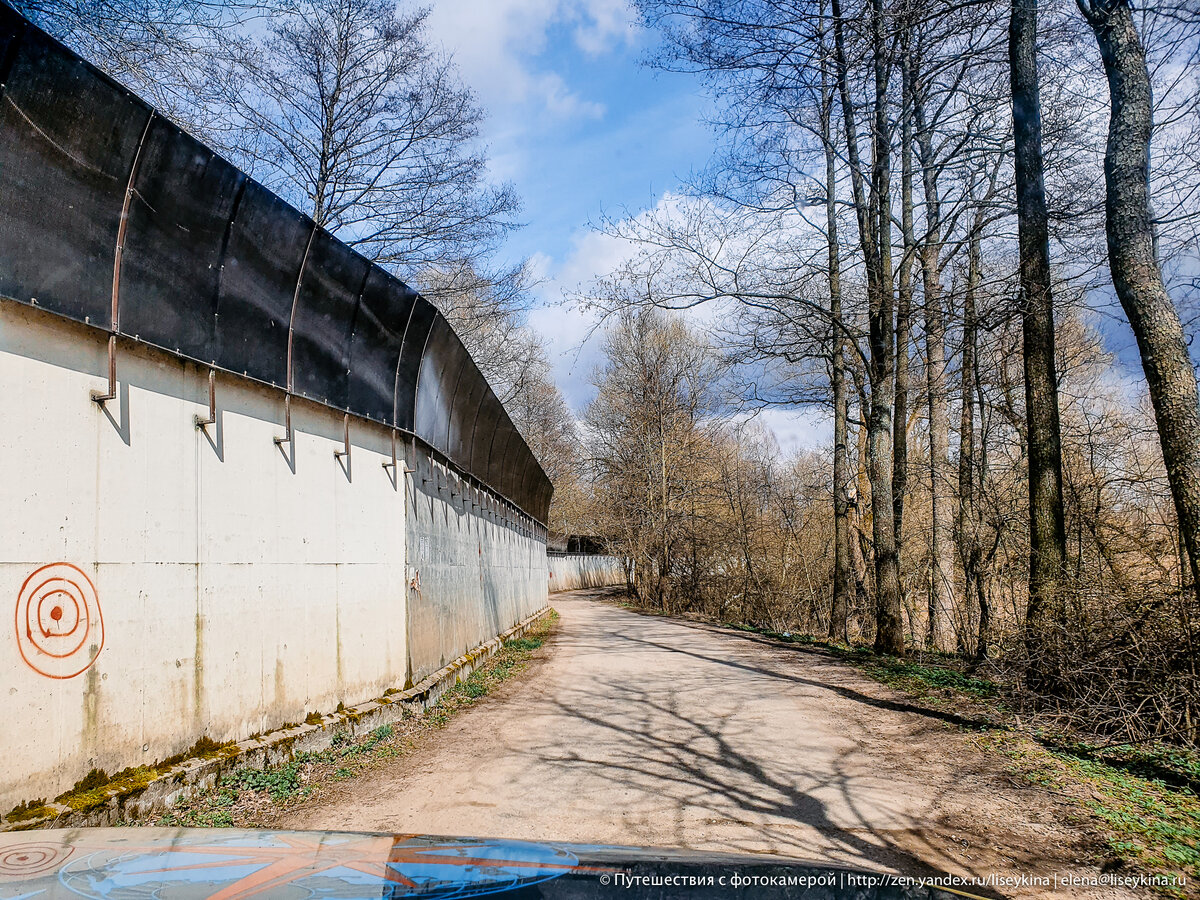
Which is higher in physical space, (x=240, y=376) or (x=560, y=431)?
(x=560, y=431)

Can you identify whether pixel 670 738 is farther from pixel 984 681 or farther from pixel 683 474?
pixel 683 474

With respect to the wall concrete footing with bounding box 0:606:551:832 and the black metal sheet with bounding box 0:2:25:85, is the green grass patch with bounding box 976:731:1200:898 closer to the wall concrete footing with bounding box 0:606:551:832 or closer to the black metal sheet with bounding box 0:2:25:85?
the wall concrete footing with bounding box 0:606:551:832

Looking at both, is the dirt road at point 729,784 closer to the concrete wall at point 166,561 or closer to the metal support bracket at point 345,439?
the concrete wall at point 166,561

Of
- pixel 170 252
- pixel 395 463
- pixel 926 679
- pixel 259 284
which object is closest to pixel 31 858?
pixel 170 252

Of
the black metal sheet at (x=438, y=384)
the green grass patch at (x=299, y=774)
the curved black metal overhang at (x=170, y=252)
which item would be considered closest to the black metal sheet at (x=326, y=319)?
the curved black metal overhang at (x=170, y=252)

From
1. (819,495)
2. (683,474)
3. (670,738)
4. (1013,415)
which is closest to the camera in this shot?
(670,738)

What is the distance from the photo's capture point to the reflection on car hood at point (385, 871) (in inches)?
69.2

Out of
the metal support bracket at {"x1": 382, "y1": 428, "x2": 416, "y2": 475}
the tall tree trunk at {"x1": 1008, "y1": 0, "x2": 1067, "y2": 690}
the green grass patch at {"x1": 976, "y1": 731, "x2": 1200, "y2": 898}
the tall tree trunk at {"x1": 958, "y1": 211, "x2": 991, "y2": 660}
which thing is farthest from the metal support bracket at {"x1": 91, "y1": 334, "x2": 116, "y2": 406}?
the tall tree trunk at {"x1": 958, "y1": 211, "x2": 991, "y2": 660}

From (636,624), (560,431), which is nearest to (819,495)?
(636,624)

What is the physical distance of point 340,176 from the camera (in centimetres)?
1358

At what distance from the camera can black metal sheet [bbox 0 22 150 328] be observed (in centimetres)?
430

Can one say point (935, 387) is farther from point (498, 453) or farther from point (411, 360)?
point (411, 360)

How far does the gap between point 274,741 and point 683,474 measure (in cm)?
2665

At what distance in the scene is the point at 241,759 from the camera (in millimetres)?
5637
